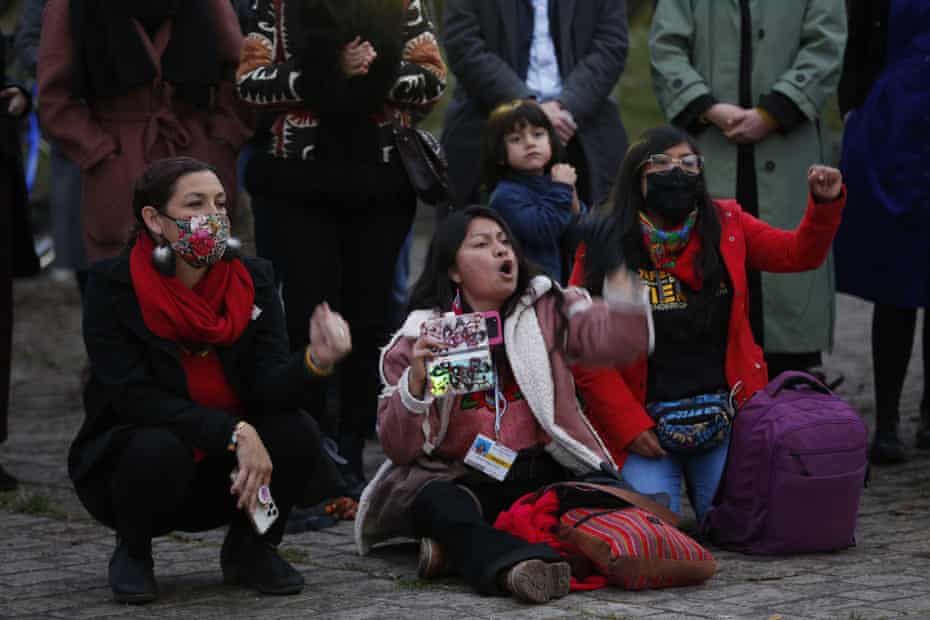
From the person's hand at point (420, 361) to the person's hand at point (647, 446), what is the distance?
3.11 feet

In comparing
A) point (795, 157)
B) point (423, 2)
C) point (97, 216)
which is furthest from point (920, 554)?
point (97, 216)

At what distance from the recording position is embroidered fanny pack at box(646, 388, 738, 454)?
6035mm

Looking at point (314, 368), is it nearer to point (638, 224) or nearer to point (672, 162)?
point (638, 224)

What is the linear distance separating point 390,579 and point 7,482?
2260mm

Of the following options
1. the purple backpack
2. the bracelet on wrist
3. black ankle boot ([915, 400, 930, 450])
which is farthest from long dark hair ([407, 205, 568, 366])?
black ankle boot ([915, 400, 930, 450])

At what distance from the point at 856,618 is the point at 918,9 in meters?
3.30

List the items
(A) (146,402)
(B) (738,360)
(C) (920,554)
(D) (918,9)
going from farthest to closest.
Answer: (D) (918,9), (B) (738,360), (C) (920,554), (A) (146,402)

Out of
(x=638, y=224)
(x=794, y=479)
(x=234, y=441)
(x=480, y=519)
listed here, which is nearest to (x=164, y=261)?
(x=234, y=441)

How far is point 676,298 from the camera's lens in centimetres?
608

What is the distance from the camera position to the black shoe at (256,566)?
17.3 feet

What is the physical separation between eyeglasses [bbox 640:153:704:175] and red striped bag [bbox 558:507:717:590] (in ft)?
4.28

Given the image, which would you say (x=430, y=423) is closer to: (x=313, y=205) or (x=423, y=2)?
(x=313, y=205)

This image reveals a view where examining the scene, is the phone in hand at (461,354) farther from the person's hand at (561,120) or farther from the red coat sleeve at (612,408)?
the person's hand at (561,120)

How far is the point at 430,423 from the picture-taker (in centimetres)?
562
